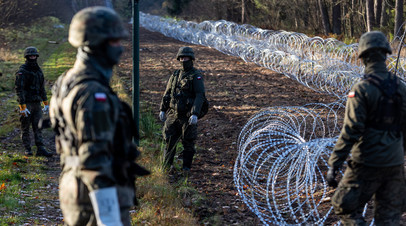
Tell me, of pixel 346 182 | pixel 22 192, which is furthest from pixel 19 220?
pixel 346 182

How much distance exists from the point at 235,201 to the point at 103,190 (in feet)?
13.8

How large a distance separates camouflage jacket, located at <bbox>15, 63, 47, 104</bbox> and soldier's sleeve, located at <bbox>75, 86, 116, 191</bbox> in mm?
6308

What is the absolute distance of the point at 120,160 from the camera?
2762mm

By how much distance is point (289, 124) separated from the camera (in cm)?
1017

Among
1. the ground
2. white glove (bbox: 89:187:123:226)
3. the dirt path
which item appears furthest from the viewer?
the dirt path

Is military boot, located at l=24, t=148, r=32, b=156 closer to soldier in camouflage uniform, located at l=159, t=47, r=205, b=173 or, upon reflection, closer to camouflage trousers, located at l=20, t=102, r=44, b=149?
camouflage trousers, located at l=20, t=102, r=44, b=149

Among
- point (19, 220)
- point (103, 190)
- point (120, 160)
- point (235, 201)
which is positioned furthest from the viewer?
point (235, 201)

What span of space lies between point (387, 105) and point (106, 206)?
2485 mm

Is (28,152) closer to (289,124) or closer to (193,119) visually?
(193,119)

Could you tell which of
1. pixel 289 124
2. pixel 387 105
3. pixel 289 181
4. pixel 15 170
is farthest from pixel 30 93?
pixel 387 105

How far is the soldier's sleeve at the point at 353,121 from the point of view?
153 inches

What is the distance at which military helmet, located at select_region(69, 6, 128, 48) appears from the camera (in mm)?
2689

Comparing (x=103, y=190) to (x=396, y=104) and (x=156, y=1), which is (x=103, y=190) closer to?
(x=396, y=104)

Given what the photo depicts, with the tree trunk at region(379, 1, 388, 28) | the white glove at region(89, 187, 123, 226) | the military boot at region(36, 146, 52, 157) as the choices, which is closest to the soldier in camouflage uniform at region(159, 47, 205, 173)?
the military boot at region(36, 146, 52, 157)
